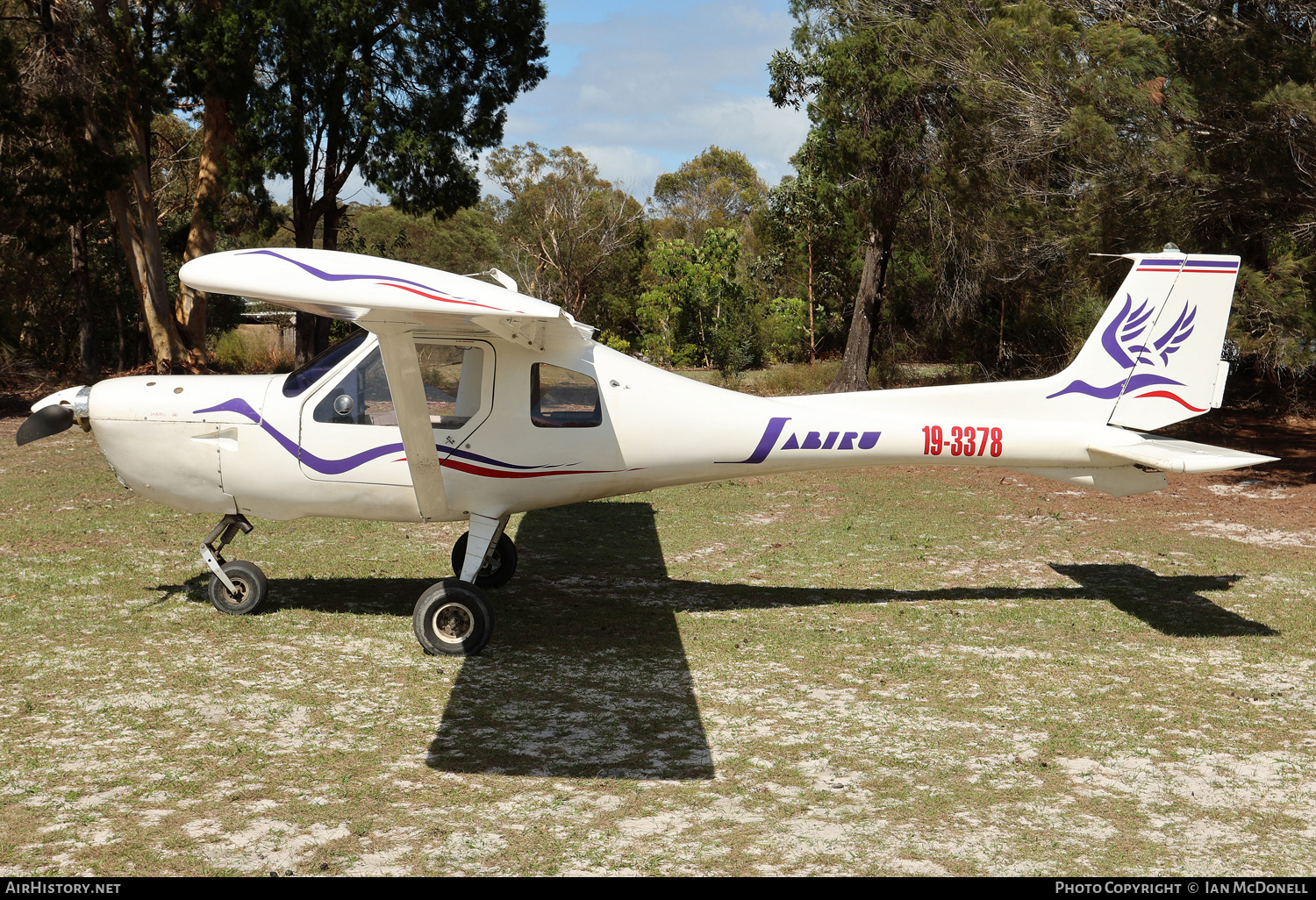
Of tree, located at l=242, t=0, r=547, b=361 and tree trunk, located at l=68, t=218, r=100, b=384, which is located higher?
tree, located at l=242, t=0, r=547, b=361

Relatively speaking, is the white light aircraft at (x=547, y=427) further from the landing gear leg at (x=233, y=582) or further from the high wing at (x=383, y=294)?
the high wing at (x=383, y=294)

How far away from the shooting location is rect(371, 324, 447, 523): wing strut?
6.27m

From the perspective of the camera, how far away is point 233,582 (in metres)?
7.68

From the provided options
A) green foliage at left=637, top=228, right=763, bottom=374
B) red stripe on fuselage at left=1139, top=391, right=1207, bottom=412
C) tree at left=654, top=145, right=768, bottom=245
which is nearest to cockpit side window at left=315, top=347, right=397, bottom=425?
red stripe on fuselage at left=1139, top=391, right=1207, bottom=412

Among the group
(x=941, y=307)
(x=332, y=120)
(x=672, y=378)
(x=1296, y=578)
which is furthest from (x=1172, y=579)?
(x=332, y=120)

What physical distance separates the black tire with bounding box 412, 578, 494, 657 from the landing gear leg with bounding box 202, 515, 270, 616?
1.60m

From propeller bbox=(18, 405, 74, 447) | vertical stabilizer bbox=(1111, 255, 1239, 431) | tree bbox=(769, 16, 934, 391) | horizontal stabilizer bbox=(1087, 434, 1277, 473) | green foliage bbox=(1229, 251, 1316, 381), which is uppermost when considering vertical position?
tree bbox=(769, 16, 934, 391)

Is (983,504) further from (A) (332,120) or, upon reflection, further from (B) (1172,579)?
(A) (332,120)

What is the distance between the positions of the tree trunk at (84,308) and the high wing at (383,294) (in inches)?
970

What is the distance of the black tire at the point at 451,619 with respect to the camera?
22.6ft

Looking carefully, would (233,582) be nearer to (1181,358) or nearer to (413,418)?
(413,418)

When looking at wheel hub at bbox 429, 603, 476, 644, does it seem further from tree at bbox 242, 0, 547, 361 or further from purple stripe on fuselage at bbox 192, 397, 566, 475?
tree at bbox 242, 0, 547, 361

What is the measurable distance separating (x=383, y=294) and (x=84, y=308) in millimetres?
26451

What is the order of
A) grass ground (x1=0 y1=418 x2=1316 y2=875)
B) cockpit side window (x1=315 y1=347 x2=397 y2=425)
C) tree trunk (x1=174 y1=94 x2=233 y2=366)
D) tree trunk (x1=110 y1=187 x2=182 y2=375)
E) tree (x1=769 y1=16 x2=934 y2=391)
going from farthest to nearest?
tree trunk (x1=110 y1=187 x2=182 y2=375) → tree trunk (x1=174 y1=94 x2=233 y2=366) → tree (x1=769 y1=16 x2=934 y2=391) → cockpit side window (x1=315 y1=347 x2=397 y2=425) → grass ground (x1=0 y1=418 x2=1316 y2=875)
